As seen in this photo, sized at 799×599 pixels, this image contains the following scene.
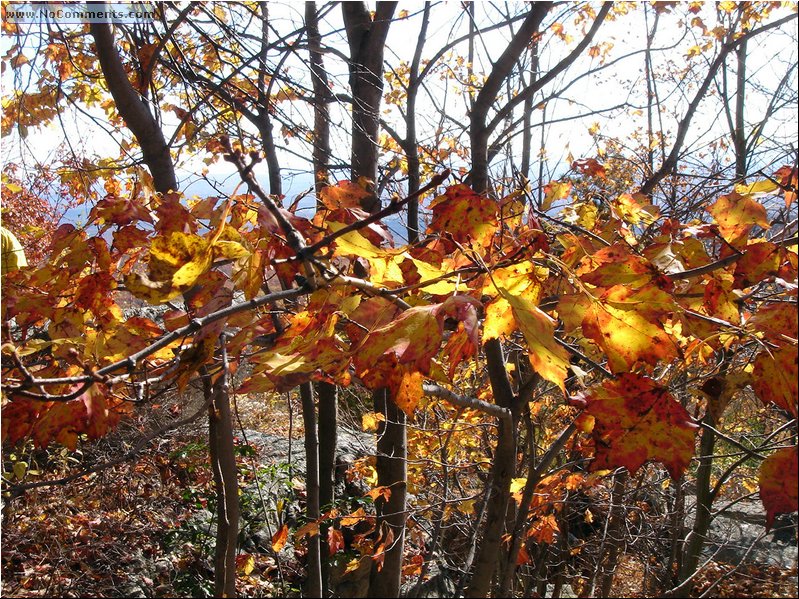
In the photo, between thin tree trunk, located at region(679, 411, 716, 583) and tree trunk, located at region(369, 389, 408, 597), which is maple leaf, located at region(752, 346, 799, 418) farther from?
thin tree trunk, located at region(679, 411, 716, 583)

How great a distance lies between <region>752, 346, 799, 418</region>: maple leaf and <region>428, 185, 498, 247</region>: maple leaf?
50 cm

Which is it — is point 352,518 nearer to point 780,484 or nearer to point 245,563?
point 245,563

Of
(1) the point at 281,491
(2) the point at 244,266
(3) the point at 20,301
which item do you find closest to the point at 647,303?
(2) the point at 244,266

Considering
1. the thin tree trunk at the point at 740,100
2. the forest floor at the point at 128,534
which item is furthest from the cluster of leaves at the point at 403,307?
the thin tree trunk at the point at 740,100

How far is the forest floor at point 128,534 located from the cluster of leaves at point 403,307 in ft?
6.80

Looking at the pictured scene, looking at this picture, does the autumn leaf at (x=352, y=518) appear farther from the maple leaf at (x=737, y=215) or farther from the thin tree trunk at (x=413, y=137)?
the maple leaf at (x=737, y=215)

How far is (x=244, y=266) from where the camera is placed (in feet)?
3.48

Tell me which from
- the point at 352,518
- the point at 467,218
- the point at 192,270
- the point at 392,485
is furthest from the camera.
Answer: the point at 352,518

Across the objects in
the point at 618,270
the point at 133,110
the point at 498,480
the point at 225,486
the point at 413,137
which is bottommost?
the point at 225,486

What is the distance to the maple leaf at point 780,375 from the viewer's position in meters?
0.84

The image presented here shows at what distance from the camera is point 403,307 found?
36.7 inches

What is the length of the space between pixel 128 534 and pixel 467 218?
3758mm

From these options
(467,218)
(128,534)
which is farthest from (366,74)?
(128,534)

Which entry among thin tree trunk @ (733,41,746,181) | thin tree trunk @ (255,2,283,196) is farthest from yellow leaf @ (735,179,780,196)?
thin tree trunk @ (733,41,746,181)
